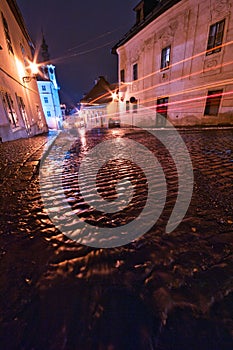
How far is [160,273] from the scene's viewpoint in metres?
1.19

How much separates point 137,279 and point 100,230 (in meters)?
0.63

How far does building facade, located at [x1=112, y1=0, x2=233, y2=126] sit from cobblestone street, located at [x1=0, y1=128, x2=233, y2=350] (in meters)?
11.8

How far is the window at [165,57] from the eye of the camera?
42.0 ft

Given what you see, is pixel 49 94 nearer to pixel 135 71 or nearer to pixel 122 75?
pixel 122 75

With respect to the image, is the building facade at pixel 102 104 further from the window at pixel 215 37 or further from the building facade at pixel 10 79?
the window at pixel 215 37

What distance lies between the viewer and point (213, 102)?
427 inches

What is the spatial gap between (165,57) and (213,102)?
5989 mm

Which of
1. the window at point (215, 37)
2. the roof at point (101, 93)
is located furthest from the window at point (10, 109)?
the roof at point (101, 93)

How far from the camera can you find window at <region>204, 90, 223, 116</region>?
10.5 metres

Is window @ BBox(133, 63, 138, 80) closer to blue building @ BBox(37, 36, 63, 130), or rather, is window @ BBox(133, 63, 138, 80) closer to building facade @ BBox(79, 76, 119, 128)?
building facade @ BBox(79, 76, 119, 128)

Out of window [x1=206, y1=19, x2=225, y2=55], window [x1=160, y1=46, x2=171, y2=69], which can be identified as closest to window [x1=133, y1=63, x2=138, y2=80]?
window [x1=160, y1=46, x2=171, y2=69]

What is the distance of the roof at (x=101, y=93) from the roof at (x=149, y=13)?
5.47m

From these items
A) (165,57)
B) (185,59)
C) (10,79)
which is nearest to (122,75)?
(165,57)

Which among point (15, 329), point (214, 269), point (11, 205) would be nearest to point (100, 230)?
point (15, 329)
